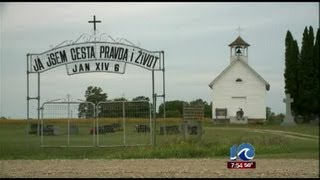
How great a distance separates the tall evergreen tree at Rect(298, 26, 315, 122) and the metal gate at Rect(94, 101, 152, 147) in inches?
218

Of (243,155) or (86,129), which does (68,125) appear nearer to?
(86,129)

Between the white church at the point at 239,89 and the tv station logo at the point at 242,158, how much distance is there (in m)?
13.6

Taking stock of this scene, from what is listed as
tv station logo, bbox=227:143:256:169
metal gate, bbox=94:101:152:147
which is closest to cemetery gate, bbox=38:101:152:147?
metal gate, bbox=94:101:152:147

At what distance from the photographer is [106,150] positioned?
68.8 feet

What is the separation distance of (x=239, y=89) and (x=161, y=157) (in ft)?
46.9

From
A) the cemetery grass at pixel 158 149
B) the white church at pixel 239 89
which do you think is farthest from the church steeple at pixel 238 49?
the cemetery grass at pixel 158 149

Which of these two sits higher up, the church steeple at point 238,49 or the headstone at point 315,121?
the church steeple at point 238,49

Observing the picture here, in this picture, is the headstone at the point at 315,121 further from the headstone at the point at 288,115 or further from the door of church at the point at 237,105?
the door of church at the point at 237,105

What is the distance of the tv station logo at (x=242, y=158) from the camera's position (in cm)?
1475

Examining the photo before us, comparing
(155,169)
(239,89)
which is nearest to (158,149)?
(155,169)

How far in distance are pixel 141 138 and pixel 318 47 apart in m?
7.73

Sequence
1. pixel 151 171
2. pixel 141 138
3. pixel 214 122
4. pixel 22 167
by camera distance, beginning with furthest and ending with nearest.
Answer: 1. pixel 214 122
2. pixel 141 138
3. pixel 22 167
4. pixel 151 171

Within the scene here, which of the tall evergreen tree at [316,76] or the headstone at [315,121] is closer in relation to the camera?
the tall evergreen tree at [316,76]

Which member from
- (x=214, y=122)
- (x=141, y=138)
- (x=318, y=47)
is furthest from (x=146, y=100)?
(x=214, y=122)
